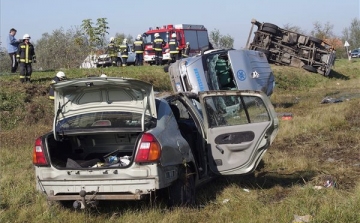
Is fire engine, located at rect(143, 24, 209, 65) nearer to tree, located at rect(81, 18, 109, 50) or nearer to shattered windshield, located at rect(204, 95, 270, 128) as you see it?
tree, located at rect(81, 18, 109, 50)

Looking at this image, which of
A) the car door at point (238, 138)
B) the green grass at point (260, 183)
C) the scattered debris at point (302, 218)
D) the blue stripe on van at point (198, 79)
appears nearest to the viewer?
the scattered debris at point (302, 218)

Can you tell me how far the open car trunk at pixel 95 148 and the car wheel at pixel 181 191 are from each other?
640 millimetres

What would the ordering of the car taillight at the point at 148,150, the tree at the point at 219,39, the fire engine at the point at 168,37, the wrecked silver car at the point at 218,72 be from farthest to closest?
1. the tree at the point at 219,39
2. the fire engine at the point at 168,37
3. the wrecked silver car at the point at 218,72
4. the car taillight at the point at 148,150

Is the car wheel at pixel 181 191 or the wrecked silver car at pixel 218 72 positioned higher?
the wrecked silver car at pixel 218 72

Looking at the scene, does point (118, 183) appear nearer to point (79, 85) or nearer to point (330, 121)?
point (79, 85)

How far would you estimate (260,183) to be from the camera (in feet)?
22.1

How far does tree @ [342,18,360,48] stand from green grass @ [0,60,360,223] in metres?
56.8

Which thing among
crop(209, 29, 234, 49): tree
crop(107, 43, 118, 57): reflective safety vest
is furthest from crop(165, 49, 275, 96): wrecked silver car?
crop(209, 29, 234, 49): tree

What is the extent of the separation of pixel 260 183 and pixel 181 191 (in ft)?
5.62

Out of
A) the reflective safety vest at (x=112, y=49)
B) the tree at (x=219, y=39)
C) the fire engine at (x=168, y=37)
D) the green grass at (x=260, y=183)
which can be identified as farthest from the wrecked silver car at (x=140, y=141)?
the tree at (x=219, y=39)

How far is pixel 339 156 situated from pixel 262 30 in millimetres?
15476

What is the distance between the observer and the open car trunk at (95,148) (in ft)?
18.7

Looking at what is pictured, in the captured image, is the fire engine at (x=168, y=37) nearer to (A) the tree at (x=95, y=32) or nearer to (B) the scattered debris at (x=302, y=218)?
(A) the tree at (x=95, y=32)

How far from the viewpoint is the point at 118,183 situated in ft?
16.4
